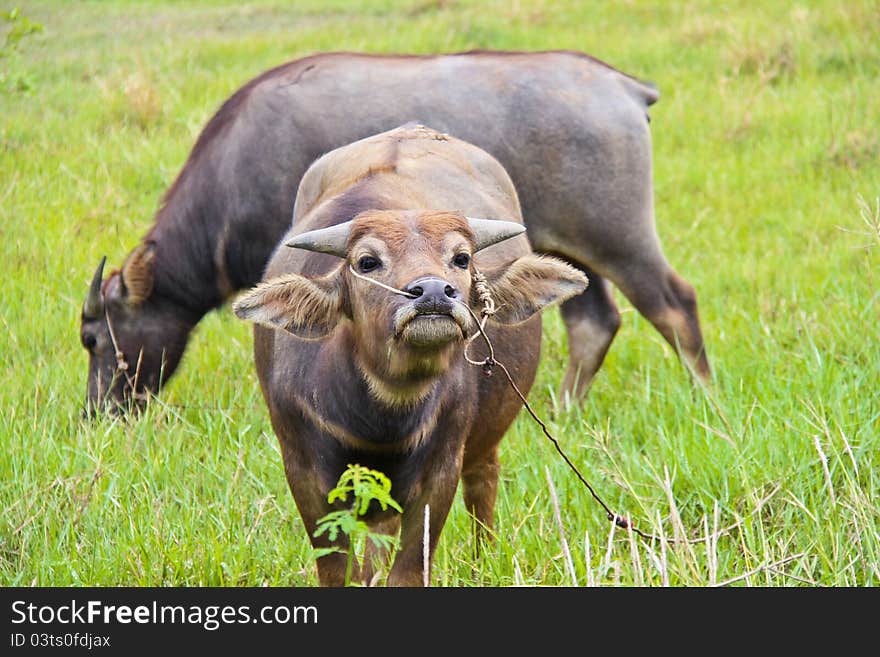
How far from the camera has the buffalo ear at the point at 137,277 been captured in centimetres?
594

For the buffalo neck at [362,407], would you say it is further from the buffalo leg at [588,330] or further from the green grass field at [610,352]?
the buffalo leg at [588,330]

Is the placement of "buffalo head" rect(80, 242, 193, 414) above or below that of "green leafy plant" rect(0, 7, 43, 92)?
below

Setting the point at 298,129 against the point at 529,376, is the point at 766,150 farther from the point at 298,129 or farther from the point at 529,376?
the point at 529,376

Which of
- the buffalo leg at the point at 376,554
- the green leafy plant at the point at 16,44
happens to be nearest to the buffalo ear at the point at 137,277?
the green leafy plant at the point at 16,44

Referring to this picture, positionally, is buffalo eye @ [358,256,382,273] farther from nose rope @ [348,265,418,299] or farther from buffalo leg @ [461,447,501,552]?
buffalo leg @ [461,447,501,552]

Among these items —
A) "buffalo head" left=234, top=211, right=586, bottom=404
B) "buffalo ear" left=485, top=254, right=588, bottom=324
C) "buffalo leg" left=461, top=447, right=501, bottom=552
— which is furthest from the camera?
"buffalo leg" left=461, top=447, right=501, bottom=552

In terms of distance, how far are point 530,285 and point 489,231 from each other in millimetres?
220

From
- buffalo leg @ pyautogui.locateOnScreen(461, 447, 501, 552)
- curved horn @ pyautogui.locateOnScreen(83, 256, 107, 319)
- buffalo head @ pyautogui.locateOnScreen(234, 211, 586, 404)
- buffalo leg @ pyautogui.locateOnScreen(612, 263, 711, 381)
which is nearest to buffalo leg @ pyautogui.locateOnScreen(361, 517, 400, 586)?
buffalo leg @ pyautogui.locateOnScreen(461, 447, 501, 552)

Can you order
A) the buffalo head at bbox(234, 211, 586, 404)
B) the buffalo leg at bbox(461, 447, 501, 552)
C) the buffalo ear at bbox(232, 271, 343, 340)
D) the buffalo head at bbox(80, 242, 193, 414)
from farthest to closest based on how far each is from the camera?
the buffalo head at bbox(80, 242, 193, 414) → the buffalo leg at bbox(461, 447, 501, 552) → the buffalo ear at bbox(232, 271, 343, 340) → the buffalo head at bbox(234, 211, 586, 404)

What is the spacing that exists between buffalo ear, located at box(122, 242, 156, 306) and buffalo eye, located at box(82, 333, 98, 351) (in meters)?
0.26

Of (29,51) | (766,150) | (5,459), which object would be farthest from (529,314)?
(29,51)

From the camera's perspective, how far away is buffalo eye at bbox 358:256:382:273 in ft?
10.5

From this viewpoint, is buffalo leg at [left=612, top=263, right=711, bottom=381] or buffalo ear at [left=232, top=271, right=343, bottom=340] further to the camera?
buffalo leg at [left=612, top=263, right=711, bottom=381]

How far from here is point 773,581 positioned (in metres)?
3.49
